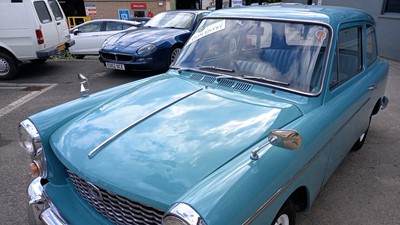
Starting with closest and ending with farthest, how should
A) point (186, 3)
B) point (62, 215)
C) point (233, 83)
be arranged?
point (62, 215) < point (233, 83) < point (186, 3)

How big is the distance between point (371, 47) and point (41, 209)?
361cm

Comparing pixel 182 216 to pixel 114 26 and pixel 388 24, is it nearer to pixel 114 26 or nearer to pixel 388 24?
pixel 388 24

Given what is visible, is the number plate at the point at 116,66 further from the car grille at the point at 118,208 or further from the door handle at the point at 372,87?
the car grille at the point at 118,208

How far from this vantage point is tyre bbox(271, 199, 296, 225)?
1.93m

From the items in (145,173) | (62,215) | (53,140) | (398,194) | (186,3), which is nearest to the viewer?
(145,173)

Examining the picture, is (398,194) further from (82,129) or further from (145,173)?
(82,129)

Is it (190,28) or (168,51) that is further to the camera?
(190,28)

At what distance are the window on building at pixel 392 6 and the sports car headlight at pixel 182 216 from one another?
1093 centimetres

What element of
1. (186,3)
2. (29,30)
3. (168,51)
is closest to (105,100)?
(168,51)

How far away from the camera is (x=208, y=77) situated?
9.05 ft

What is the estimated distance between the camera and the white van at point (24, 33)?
7023 millimetres

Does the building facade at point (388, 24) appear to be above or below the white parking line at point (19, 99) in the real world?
above

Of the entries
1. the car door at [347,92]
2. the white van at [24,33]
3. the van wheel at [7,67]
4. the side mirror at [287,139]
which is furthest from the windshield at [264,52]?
the van wheel at [7,67]

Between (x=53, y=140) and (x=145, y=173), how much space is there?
84 cm
